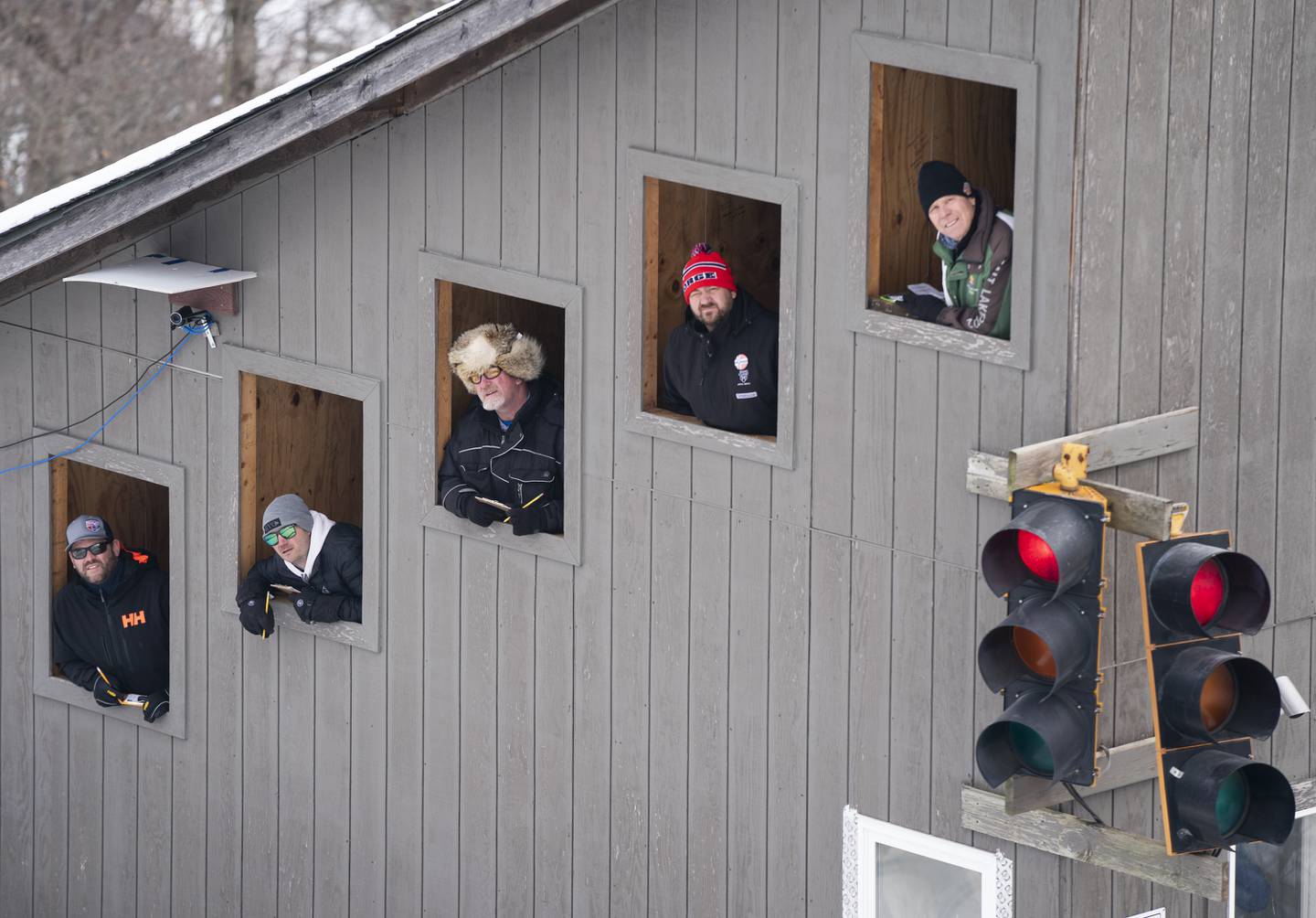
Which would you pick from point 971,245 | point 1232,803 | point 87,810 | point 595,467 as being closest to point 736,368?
point 595,467

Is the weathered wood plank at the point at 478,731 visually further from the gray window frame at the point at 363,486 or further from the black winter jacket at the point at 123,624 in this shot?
the black winter jacket at the point at 123,624

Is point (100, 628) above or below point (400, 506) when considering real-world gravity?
below

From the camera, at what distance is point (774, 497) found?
30.4 feet

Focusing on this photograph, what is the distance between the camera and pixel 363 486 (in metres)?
10.9

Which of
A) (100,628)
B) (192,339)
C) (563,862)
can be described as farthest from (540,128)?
(100,628)

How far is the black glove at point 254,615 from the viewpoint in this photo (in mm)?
10930

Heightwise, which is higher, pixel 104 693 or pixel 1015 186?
pixel 1015 186

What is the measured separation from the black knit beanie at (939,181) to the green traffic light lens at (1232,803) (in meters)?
2.31

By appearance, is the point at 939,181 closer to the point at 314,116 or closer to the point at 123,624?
the point at 314,116

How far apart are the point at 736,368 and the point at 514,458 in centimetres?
124

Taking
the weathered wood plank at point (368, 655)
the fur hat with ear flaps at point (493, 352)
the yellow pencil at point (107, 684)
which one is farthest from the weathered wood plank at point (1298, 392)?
the yellow pencil at point (107, 684)

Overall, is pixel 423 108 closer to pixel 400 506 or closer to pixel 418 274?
pixel 418 274

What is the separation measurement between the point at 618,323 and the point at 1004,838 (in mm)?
2508

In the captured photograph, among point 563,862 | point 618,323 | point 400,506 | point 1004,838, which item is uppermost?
point 618,323
